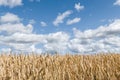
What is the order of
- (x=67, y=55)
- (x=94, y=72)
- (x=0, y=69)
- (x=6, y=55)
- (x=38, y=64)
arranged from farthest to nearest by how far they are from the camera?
1. (x=67, y=55)
2. (x=6, y=55)
3. (x=38, y=64)
4. (x=94, y=72)
5. (x=0, y=69)

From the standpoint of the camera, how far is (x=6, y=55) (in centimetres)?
1045

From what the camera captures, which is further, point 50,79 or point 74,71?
point 74,71

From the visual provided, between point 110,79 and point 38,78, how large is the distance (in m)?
1.77

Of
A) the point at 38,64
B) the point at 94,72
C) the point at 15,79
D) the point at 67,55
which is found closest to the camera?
the point at 15,79

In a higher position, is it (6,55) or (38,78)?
(6,55)

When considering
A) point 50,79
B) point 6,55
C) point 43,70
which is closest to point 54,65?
point 43,70

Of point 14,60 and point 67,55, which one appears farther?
point 67,55

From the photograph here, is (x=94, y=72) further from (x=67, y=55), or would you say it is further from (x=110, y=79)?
(x=67, y=55)

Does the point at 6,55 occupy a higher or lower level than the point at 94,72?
higher

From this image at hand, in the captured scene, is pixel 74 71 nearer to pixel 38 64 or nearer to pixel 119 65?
pixel 38 64

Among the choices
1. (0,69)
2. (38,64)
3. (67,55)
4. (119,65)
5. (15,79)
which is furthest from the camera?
(67,55)

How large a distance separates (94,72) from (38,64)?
5.40ft

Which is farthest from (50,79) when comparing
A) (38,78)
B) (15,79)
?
(15,79)

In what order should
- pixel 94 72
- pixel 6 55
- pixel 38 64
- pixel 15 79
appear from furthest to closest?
pixel 6 55 < pixel 38 64 < pixel 94 72 < pixel 15 79
